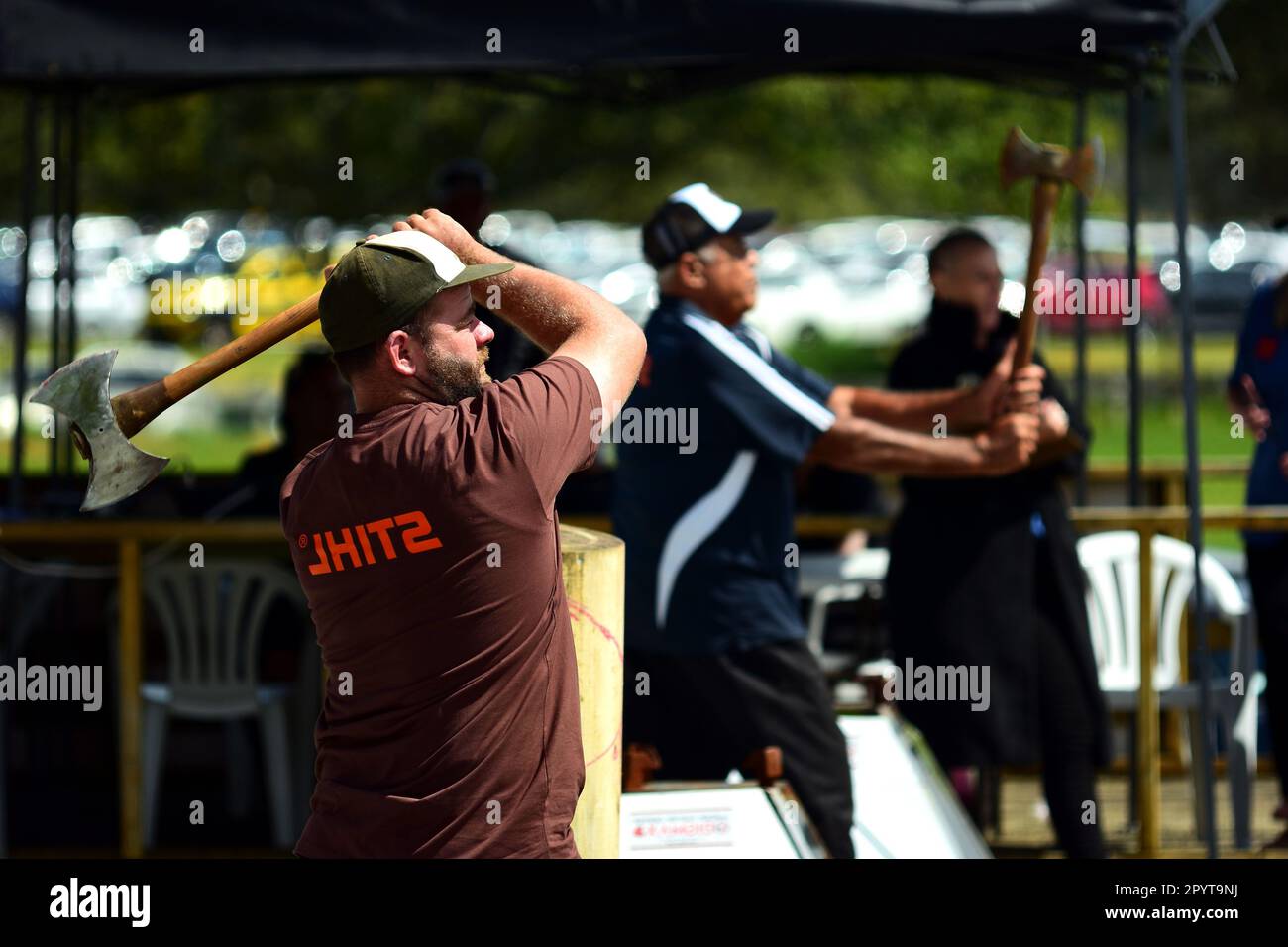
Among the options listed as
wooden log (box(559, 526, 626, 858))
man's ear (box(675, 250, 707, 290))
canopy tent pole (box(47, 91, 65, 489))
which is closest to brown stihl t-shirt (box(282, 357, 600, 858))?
wooden log (box(559, 526, 626, 858))

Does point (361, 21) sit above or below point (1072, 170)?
above

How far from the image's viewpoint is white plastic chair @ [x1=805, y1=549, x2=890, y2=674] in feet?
22.8

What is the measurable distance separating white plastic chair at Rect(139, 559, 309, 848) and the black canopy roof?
1.77 m

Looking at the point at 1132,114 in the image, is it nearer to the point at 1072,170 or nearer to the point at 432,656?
the point at 1072,170

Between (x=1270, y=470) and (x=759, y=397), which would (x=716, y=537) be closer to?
(x=759, y=397)

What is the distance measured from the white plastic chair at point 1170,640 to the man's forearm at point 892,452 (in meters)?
1.58

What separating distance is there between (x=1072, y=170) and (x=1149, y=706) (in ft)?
6.02

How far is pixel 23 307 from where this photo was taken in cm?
716

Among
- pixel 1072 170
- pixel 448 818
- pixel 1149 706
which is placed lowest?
pixel 1149 706

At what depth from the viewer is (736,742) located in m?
4.67
